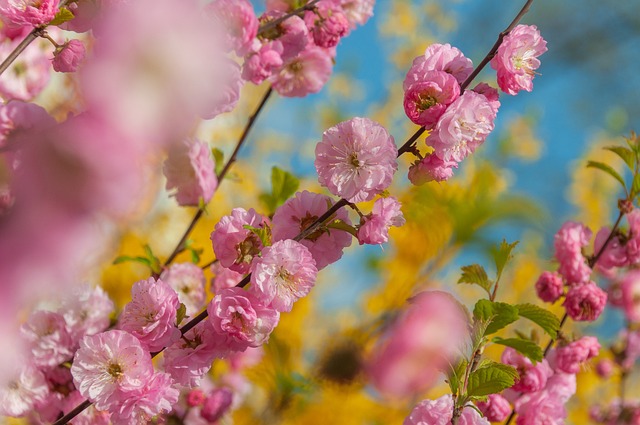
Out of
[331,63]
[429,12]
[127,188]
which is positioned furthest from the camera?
[429,12]

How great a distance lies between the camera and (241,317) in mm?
598

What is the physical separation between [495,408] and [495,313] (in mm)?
172

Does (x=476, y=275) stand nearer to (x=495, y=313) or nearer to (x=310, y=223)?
(x=495, y=313)

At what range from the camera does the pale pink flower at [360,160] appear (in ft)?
1.90

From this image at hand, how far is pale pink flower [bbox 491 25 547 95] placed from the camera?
24.3 inches

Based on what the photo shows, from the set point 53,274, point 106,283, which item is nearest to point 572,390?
point 53,274

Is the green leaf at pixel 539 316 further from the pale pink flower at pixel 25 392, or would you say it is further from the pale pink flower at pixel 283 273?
the pale pink flower at pixel 25 392

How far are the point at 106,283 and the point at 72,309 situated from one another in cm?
110

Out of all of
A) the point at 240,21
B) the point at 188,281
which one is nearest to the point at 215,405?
the point at 188,281

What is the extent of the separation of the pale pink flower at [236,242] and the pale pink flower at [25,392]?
11.5 inches

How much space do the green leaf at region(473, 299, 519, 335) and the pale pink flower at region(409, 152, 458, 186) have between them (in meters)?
0.12

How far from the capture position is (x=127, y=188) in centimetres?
14

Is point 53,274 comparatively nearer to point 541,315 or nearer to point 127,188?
point 127,188

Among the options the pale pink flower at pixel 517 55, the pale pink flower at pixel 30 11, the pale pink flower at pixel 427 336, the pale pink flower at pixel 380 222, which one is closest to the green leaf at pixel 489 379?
the pale pink flower at pixel 427 336
